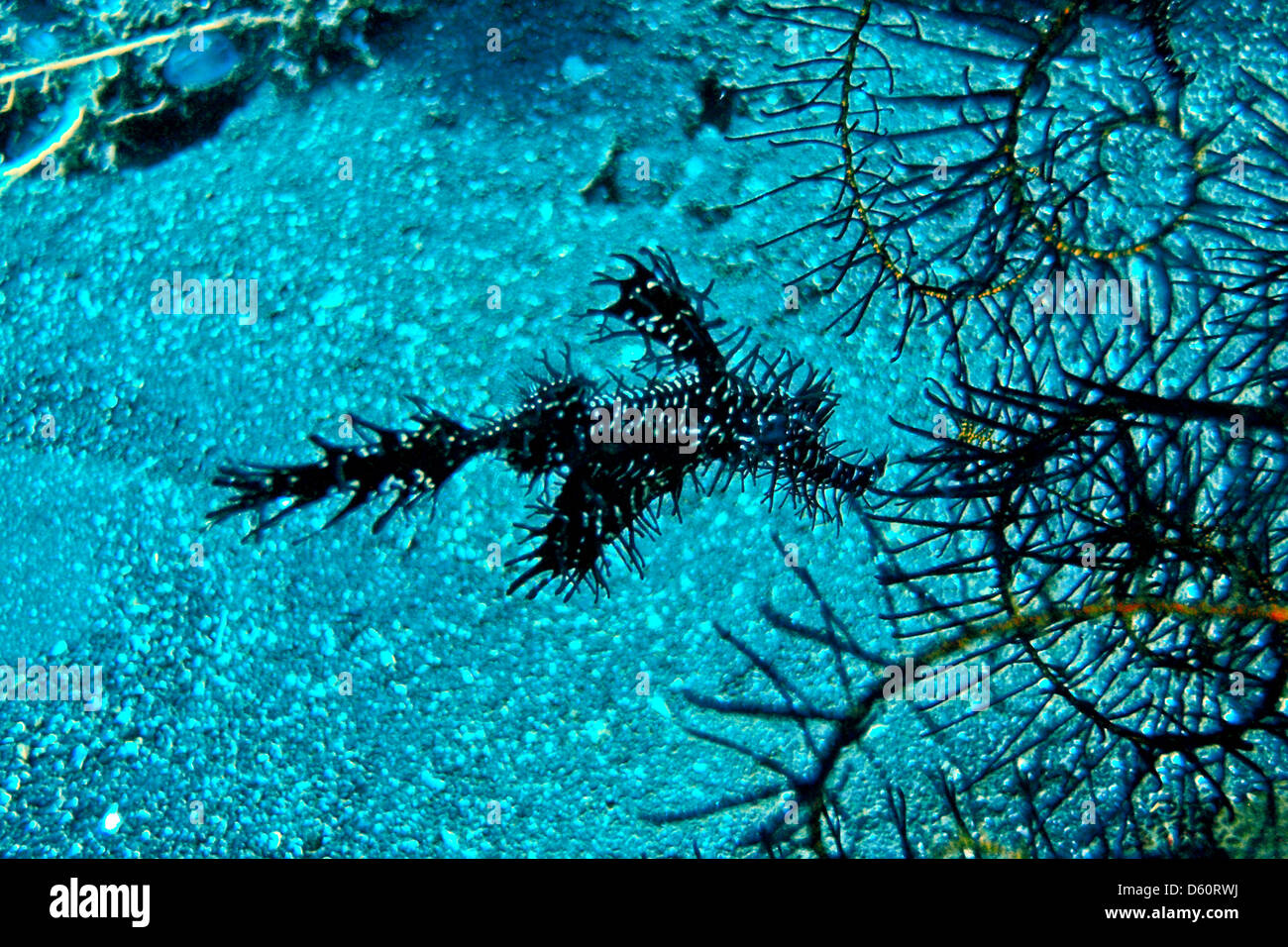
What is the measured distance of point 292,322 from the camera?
1061mm

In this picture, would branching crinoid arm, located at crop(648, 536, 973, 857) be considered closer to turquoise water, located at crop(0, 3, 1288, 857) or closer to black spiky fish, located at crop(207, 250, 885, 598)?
turquoise water, located at crop(0, 3, 1288, 857)

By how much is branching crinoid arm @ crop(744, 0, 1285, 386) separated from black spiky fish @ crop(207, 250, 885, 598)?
0.98 feet

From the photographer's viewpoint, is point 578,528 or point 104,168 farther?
point 104,168

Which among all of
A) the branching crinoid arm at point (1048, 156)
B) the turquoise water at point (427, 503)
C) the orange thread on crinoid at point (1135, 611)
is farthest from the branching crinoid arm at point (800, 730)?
the branching crinoid arm at point (1048, 156)

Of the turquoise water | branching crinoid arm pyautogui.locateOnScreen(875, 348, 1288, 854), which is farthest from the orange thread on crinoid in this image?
the turquoise water

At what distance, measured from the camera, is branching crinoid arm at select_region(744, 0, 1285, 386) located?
1.04 metres

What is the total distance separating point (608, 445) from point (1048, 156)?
737 mm

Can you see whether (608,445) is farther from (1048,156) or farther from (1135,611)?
(1048,156)

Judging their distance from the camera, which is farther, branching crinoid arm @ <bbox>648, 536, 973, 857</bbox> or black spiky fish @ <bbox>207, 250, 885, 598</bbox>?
branching crinoid arm @ <bbox>648, 536, 973, 857</bbox>
